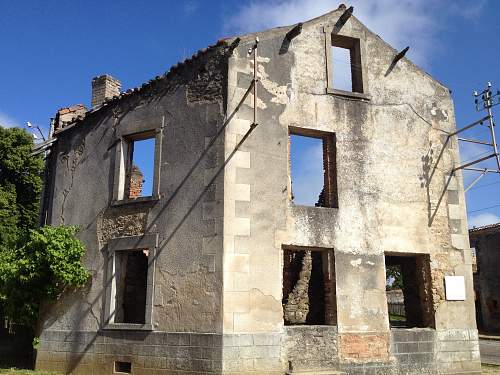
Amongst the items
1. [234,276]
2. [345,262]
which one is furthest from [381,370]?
[234,276]

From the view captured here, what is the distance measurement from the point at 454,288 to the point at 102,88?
10664 millimetres

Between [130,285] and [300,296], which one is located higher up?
[130,285]

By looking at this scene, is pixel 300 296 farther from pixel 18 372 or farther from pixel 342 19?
pixel 342 19

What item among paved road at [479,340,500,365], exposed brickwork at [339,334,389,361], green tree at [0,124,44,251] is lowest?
paved road at [479,340,500,365]

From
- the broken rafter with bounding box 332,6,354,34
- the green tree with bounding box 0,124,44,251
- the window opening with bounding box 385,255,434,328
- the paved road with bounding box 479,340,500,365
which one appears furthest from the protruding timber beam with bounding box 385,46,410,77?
the green tree with bounding box 0,124,44,251

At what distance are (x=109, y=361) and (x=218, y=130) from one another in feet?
17.4

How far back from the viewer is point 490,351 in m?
17.5

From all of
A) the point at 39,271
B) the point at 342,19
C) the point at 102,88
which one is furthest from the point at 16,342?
the point at 342,19

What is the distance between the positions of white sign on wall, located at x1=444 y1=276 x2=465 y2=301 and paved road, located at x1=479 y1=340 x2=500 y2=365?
4376mm

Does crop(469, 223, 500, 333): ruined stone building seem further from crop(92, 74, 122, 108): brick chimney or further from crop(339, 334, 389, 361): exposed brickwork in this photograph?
crop(92, 74, 122, 108): brick chimney

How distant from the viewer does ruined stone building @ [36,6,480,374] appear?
9.38 metres

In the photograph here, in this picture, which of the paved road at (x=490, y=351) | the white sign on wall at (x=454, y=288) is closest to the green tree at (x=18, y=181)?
the white sign on wall at (x=454, y=288)

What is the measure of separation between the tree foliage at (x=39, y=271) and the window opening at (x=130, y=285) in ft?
2.86

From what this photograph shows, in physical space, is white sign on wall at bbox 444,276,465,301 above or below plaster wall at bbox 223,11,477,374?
below
